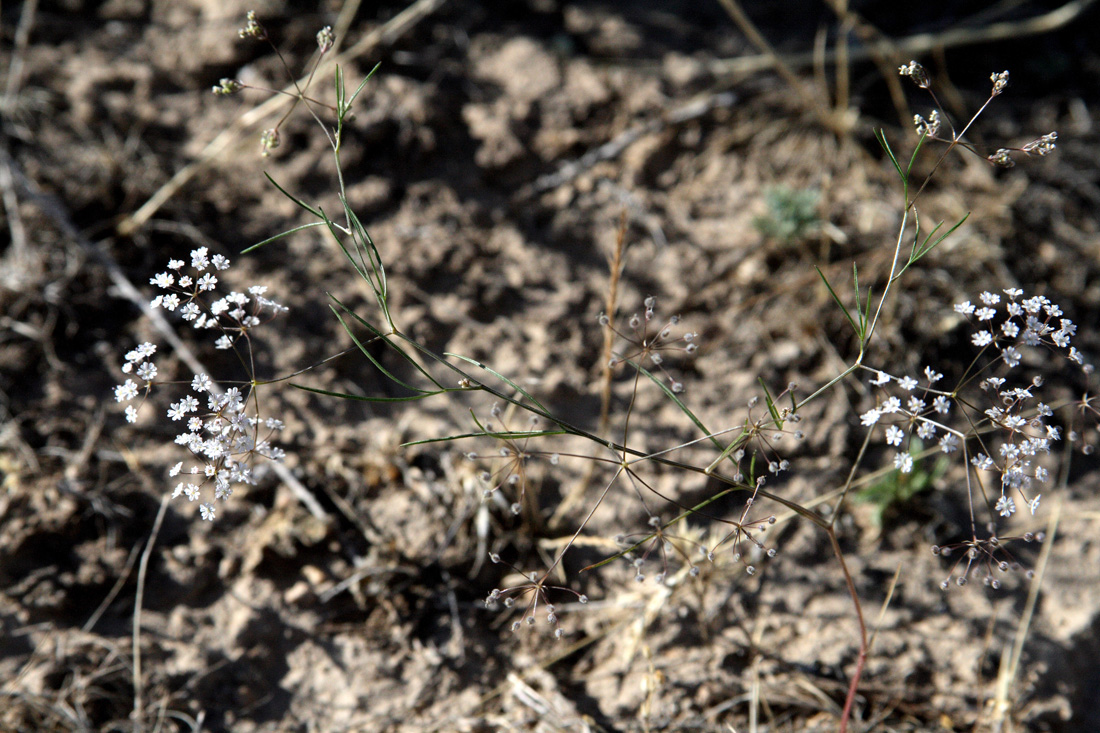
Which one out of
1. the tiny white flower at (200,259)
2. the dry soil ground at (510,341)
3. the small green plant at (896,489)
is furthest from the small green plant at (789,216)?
the tiny white flower at (200,259)

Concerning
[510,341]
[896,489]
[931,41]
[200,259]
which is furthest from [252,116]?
[931,41]

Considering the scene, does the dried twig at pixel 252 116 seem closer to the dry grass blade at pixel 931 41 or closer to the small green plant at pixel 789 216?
the dry grass blade at pixel 931 41

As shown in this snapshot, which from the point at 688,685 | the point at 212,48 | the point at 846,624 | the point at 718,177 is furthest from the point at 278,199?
the point at 846,624

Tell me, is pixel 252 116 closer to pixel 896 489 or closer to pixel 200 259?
pixel 200 259

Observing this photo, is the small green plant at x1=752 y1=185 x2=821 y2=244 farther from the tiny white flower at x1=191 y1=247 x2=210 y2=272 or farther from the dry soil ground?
the tiny white flower at x1=191 y1=247 x2=210 y2=272

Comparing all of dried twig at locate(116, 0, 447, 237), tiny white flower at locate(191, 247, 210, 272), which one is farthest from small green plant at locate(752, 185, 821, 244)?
tiny white flower at locate(191, 247, 210, 272)

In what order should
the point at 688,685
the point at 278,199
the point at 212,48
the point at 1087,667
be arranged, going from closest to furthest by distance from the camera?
the point at 688,685 → the point at 1087,667 → the point at 278,199 → the point at 212,48

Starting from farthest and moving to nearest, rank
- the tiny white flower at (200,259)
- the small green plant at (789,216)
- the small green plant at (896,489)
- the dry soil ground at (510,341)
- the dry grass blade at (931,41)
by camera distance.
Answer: the dry grass blade at (931,41) < the small green plant at (789,216) < the small green plant at (896,489) < the dry soil ground at (510,341) < the tiny white flower at (200,259)

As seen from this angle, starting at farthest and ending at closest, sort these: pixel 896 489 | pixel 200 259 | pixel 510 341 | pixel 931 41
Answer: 1. pixel 931 41
2. pixel 510 341
3. pixel 896 489
4. pixel 200 259

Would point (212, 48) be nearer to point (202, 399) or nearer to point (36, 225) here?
point (36, 225)

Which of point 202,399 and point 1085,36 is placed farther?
point 1085,36

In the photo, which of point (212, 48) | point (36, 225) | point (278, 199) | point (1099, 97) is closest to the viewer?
point (36, 225)
